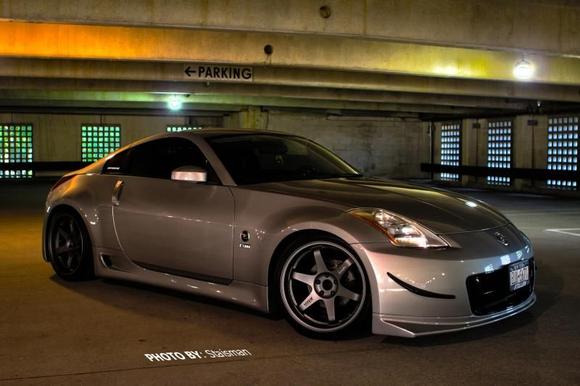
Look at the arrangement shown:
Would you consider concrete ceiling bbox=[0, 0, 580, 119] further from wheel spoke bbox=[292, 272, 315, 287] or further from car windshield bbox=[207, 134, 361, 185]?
wheel spoke bbox=[292, 272, 315, 287]

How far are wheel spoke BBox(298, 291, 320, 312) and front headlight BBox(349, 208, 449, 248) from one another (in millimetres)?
617

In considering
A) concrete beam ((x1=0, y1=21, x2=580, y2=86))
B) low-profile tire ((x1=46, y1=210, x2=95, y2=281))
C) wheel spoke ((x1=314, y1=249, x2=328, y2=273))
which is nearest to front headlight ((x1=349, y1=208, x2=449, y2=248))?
wheel spoke ((x1=314, y1=249, x2=328, y2=273))

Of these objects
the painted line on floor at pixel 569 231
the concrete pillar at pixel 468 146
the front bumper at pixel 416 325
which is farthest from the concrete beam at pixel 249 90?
the front bumper at pixel 416 325

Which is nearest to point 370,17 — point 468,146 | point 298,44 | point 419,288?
point 298,44

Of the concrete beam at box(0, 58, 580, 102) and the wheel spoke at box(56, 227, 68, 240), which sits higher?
the concrete beam at box(0, 58, 580, 102)

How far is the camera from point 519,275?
4883 millimetres

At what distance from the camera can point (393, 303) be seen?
439 centimetres

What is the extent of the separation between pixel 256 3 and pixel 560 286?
5.40 m

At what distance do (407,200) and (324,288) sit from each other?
0.92m

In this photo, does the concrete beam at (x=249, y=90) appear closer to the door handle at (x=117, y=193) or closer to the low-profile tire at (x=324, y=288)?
the door handle at (x=117, y=193)

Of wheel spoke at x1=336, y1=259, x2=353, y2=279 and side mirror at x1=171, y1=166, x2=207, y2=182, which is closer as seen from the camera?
wheel spoke at x1=336, y1=259, x2=353, y2=279

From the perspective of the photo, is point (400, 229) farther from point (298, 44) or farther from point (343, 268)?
point (298, 44)

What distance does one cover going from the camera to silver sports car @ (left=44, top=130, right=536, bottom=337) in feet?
14.5

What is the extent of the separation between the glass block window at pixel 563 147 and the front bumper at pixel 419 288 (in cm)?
1761
